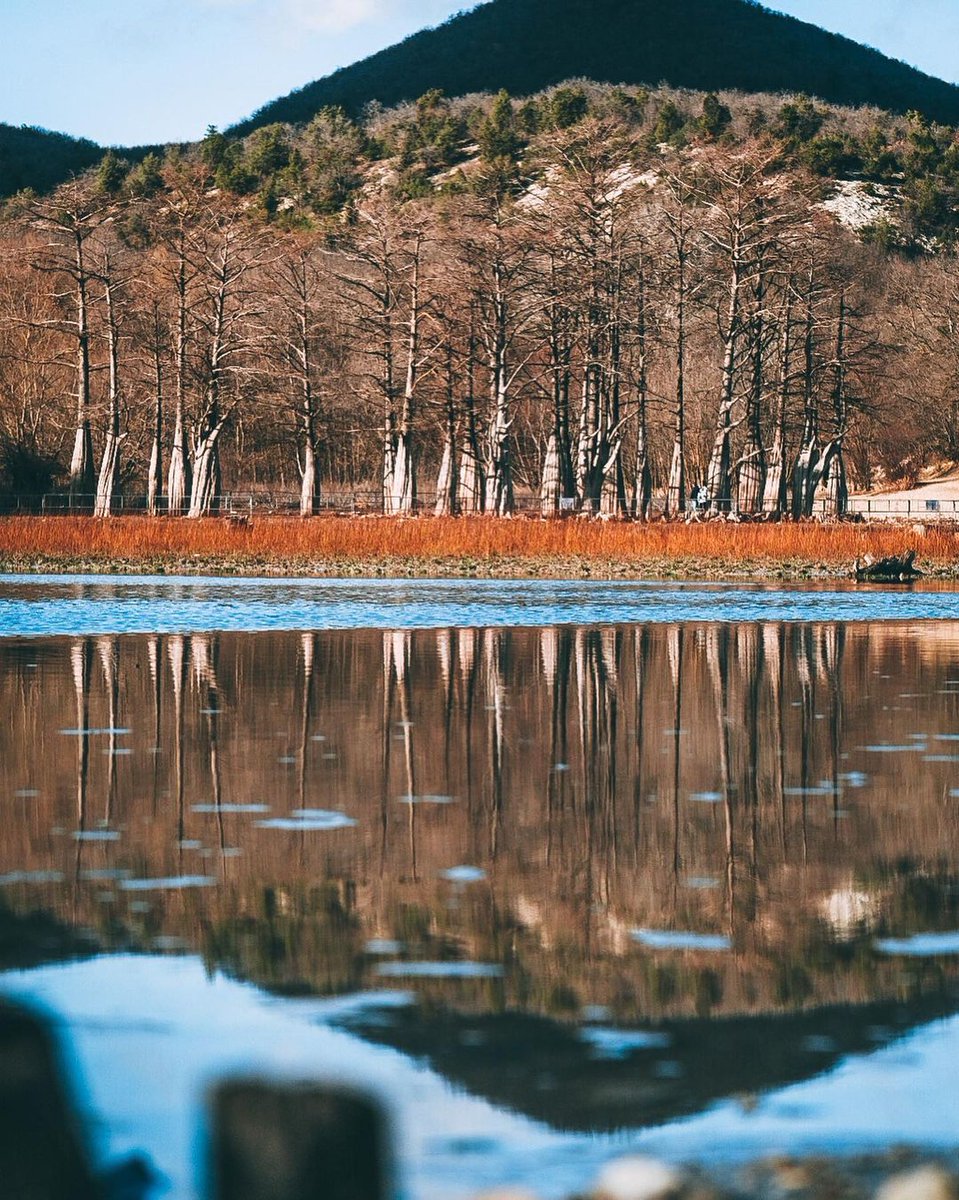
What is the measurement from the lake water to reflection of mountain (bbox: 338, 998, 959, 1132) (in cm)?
1

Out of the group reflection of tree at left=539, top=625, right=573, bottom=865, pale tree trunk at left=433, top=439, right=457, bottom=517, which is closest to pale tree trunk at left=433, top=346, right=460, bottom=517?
pale tree trunk at left=433, top=439, right=457, bottom=517

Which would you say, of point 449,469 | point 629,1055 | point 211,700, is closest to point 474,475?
point 449,469

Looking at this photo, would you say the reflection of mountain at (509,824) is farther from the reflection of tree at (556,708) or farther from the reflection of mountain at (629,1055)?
the reflection of mountain at (629,1055)

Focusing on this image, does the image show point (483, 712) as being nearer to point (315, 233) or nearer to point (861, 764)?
point (861, 764)

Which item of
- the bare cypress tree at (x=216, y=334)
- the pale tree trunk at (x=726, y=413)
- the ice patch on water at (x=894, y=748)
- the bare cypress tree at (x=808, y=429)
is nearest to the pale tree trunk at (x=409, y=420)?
the bare cypress tree at (x=216, y=334)

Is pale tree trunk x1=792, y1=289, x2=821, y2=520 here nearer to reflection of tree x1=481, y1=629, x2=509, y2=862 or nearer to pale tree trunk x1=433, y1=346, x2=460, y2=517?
pale tree trunk x1=433, y1=346, x2=460, y2=517

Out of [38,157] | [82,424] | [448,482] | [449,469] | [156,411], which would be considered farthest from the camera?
[38,157]

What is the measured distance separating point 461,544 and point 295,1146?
40512 millimetres

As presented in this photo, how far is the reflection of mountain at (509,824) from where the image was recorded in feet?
20.6

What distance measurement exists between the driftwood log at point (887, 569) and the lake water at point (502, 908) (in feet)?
74.4

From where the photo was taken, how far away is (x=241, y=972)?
6051 millimetres

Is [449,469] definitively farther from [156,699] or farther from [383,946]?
[383,946]

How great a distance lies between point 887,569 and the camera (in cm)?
3841

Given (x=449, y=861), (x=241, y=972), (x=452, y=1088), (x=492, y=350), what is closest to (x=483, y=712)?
(x=449, y=861)
